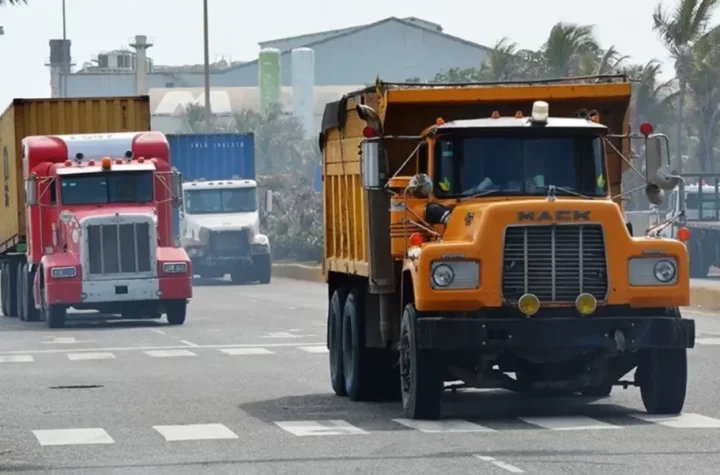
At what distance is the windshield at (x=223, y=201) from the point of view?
55.0 m

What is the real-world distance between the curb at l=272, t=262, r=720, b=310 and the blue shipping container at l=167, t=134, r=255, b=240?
3.64 metres

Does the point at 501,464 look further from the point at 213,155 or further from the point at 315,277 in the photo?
the point at 315,277

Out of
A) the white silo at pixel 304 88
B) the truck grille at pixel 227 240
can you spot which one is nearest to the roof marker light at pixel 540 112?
the truck grille at pixel 227 240

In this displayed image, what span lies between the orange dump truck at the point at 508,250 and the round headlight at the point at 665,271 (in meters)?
0.02

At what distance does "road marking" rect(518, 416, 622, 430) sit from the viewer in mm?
15047

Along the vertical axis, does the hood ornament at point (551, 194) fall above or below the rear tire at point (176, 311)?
above

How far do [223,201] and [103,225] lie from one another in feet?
70.9

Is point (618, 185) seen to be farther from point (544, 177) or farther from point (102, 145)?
point (102, 145)

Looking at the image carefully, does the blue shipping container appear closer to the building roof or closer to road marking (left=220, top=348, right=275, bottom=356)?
road marking (left=220, top=348, right=275, bottom=356)

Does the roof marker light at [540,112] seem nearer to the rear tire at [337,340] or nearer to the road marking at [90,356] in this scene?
the rear tire at [337,340]

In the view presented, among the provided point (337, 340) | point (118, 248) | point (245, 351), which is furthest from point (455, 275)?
point (118, 248)

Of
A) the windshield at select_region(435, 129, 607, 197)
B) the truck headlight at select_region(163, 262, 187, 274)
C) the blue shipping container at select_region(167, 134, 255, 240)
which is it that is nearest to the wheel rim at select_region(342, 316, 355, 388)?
the windshield at select_region(435, 129, 607, 197)

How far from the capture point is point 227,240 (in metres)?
55.0

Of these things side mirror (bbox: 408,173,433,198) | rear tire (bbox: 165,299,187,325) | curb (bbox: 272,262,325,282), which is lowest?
curb (bbox: 272,262,325,282)
